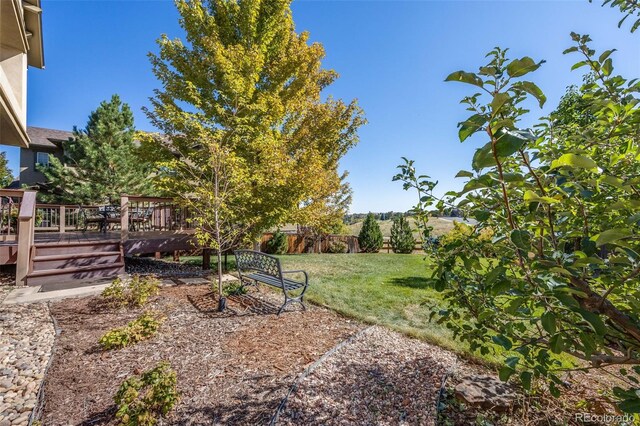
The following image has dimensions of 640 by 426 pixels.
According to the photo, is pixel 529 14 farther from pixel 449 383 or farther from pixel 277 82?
pixel 277 82

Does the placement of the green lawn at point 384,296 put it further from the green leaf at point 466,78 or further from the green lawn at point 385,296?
the green leaf at point 466,78

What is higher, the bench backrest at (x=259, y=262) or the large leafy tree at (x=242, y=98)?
the large leafy tree at (x=242, y=98)

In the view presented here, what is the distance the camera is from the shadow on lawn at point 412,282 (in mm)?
7488

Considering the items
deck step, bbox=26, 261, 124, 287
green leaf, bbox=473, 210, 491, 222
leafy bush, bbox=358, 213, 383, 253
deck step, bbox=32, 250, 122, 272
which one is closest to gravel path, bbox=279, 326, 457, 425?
green leaf, bbox=473, 210, 491, 222

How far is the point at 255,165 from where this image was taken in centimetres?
772

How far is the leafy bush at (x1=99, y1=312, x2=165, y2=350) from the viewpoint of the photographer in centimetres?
351

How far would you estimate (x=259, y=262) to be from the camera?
5.68 metres

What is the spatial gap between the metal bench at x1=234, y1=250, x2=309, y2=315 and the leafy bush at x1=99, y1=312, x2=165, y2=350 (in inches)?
74.3

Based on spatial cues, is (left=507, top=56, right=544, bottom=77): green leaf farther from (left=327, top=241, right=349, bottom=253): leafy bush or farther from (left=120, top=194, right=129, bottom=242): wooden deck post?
(left=327, top=241, right=349, bottom=253): leafy bush

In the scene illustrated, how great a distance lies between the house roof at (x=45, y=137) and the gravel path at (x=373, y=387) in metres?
27.9

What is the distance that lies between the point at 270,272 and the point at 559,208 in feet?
15.2

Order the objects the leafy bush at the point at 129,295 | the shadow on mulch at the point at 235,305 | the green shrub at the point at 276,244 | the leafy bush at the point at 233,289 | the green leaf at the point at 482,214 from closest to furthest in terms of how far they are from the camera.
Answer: the green leaf at the point at 482,214 < the shadow on mulch at the point at 235,305 < the leafy bush at the point at 129,295 < the leafy bush at the point at 233,289 < the green shrub at the point at 276,244

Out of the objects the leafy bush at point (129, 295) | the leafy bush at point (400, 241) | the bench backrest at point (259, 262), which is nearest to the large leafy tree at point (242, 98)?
the bench backrest at point (259, 262)

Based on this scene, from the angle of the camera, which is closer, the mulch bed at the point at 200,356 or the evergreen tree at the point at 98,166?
the mulch bed at the point at 200,356
